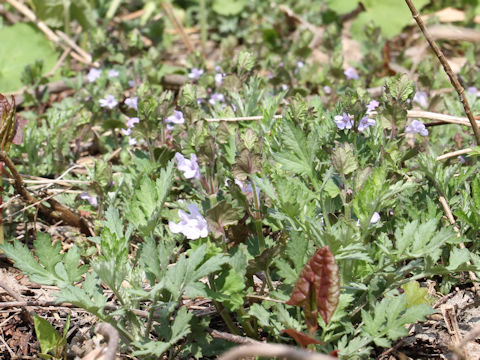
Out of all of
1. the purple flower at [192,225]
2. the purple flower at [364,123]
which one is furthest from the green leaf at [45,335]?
the purple flower at [364,123]

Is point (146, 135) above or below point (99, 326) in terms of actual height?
above

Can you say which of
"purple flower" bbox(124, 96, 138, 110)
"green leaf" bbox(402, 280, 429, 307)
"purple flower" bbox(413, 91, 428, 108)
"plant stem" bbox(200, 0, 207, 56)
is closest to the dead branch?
"purple flower" bbox(124, 96, 138, 110)

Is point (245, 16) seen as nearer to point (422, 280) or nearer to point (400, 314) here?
point (422, 280)

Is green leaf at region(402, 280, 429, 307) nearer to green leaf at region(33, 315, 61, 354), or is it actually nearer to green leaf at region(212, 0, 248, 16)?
green leaf at region(33, 315, 61, 354)

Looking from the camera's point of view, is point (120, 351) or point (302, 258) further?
point (120, 351)

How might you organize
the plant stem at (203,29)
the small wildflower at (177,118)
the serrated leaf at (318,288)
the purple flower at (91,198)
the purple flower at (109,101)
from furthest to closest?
the plant stem at (203,29) → the purple flower at (109,101) → the purple flower at (91,198) → the small wildflower at (177,118) → the serrated leaf at (318,288)

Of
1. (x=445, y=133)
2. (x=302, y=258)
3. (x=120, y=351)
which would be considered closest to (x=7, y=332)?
(x=120, y=351)

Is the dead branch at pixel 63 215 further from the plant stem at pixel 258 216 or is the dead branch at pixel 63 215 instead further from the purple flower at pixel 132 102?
the plant stem at pixel 258 216
